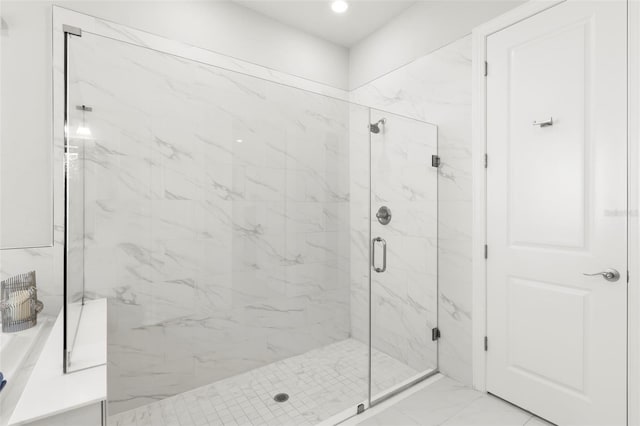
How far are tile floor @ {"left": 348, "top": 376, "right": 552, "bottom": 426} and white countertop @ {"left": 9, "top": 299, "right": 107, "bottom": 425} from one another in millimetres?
1318

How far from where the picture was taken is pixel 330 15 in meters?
2.65

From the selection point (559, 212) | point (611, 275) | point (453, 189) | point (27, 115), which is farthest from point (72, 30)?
point (611, 275)

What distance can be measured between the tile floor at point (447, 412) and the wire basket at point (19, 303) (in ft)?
5.71

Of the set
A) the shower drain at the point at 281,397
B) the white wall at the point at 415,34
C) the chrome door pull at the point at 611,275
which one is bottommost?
the shower drain at the point at 281,397

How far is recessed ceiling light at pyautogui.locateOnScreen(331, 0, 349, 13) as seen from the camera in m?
2.48

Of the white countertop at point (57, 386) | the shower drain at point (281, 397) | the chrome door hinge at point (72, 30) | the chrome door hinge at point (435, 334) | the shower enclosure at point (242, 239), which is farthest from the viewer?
the chrome door hinge at point (435, 334)

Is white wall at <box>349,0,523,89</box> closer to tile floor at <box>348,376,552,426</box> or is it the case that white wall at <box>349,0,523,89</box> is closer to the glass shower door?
the glass shower door

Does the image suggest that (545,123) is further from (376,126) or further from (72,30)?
(72,30)

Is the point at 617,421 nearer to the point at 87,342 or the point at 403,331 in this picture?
the point at 403,331

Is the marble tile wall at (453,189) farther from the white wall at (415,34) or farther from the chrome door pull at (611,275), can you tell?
the chrome door pull at (611,275)

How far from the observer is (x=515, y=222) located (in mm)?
1934

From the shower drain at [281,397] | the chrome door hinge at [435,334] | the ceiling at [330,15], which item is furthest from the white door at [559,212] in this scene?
the shower drain at [281,397]

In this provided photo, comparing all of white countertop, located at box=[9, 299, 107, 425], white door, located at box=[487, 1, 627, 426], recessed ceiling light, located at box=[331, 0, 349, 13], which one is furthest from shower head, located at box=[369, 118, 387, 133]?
white countertop, located at box=[9, 299, 107, 425]

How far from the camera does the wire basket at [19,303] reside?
1.51 meters
